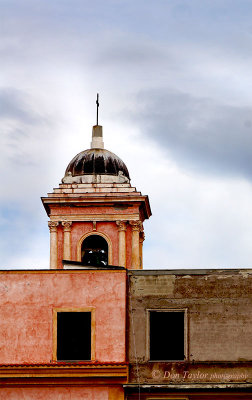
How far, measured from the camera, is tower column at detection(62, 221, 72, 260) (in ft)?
184

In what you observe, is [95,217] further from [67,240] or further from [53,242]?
[53,242]

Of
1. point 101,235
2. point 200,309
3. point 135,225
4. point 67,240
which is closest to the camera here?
point 200,309

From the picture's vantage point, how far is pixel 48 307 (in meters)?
41.2

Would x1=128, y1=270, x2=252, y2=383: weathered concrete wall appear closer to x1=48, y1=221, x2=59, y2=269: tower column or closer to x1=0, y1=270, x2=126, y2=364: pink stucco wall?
x1=0, y1=270, x2=126, y2=364: pink stucco wall

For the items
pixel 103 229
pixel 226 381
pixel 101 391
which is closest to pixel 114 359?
pixel 101 391

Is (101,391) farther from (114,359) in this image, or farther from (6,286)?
(6,286)

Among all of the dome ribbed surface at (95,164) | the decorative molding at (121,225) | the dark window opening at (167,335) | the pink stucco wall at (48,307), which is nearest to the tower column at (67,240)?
the decorative molding at (121,225)

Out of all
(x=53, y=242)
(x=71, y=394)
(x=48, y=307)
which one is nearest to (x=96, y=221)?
(x=53, y=242)

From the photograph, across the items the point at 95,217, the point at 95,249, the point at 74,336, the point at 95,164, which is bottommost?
the point at 74,336

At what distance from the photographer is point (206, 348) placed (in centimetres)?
4069

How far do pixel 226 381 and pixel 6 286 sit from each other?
24.8 feet

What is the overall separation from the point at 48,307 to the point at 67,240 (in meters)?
15.4

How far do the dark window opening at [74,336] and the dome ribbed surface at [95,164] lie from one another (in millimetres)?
18288

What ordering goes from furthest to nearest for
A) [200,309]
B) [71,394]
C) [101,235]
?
[101,235]
[200,309]
[71,394]
